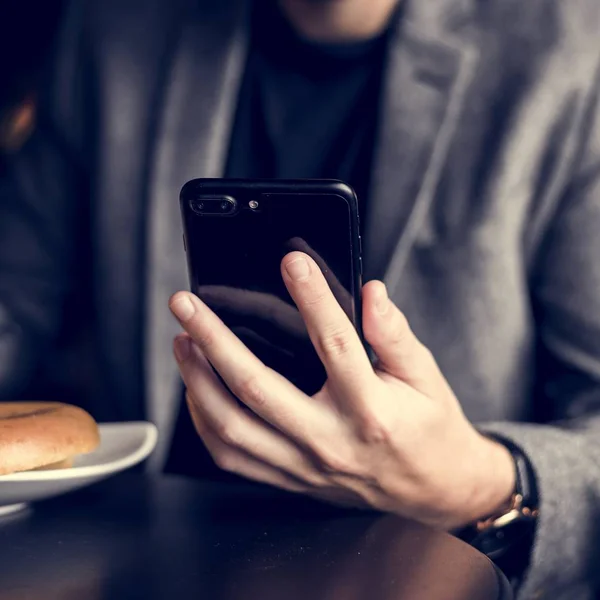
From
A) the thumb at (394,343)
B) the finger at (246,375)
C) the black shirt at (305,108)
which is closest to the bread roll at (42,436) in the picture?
the finger at (246,375)

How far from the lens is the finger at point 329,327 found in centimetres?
56

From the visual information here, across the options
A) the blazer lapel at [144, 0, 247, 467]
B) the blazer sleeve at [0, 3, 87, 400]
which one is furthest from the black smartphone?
the blazer sleeve at [0, 3, 87, 400]

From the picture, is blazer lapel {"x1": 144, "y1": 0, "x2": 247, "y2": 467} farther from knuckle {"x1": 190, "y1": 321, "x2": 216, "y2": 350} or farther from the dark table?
knuckle {"x1": 190, "y1": 321, "x2": 216, "y2": 350}

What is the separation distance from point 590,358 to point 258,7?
65 cm

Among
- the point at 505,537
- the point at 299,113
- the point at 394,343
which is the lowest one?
the point at 505,537

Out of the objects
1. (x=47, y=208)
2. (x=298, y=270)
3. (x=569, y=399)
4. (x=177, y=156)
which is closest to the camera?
(x=298, y=270)

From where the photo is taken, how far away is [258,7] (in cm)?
112

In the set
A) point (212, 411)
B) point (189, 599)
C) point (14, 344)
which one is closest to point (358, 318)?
point (212, 411)

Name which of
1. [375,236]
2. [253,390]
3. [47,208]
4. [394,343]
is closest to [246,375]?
[253,390]

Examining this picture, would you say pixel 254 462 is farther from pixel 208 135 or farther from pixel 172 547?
pixel 208 135

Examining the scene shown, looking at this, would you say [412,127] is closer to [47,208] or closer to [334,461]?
[334,461]

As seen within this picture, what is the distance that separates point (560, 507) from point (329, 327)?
31 cm

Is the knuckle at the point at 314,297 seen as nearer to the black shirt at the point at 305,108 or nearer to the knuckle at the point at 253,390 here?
the knuckle at the point at 253,390

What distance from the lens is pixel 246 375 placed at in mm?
597
